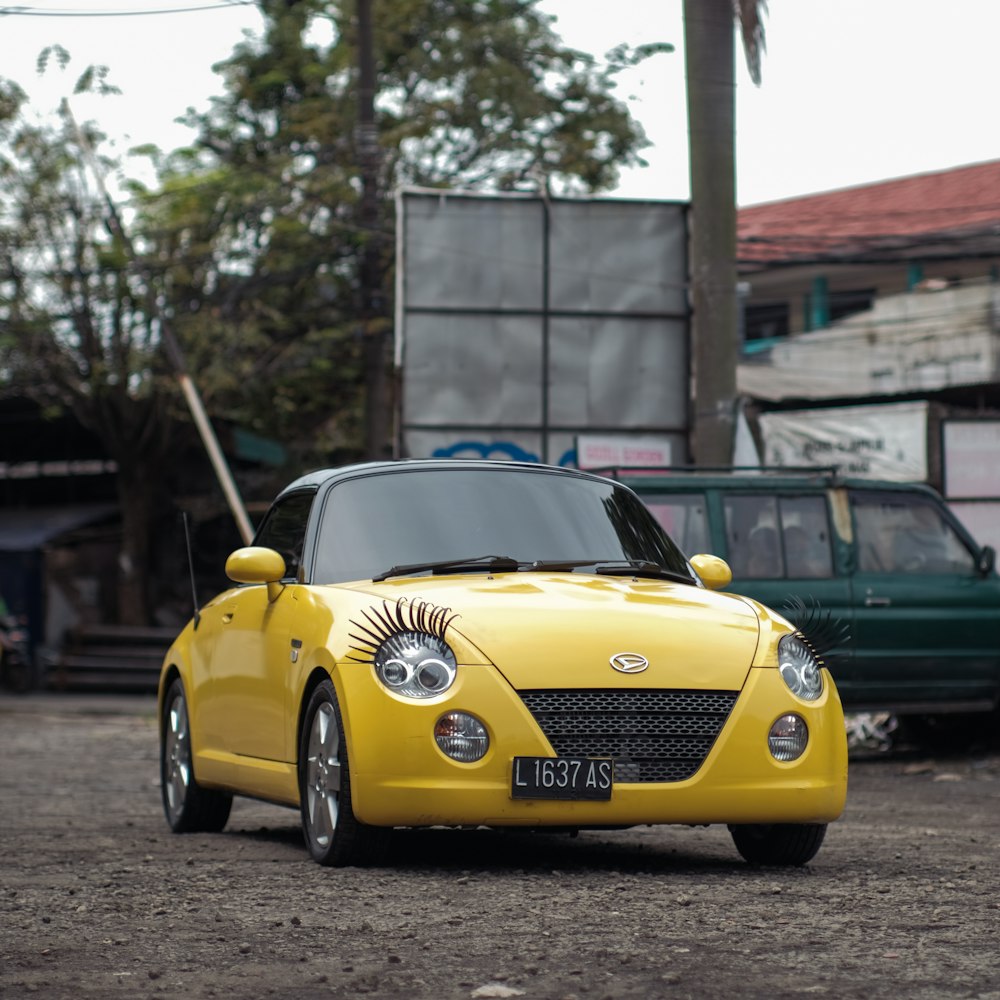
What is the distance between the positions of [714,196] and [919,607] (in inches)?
143

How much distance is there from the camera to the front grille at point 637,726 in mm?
6812

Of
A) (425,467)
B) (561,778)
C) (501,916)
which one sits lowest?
(501,916)

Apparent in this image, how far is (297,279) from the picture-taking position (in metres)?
30.0

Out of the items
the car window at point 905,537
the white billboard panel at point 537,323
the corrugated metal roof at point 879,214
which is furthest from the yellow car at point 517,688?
the corrugated metal roof at point 879,214

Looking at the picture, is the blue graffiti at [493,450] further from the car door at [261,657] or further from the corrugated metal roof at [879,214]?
the car door at [261,657]

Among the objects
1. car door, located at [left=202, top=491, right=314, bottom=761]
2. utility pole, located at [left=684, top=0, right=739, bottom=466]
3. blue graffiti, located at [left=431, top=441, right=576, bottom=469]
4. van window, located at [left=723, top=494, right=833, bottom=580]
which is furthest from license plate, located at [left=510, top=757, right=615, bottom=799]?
blue graffiti, located at [left=431, top=441, right=576, bottom=469]

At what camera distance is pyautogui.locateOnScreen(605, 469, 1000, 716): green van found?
13.1 m

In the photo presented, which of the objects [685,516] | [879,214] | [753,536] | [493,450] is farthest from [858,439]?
[879,214]

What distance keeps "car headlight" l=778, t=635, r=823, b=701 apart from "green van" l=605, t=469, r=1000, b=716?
5.48 meters

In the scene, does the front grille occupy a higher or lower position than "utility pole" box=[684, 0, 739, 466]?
lower

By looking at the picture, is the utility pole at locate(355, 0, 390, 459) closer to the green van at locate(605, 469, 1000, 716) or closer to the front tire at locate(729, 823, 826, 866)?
the green van at locate(605, 469, 1000, 716)

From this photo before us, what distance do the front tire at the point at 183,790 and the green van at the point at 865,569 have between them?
421cm

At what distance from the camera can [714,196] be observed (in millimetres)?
15086

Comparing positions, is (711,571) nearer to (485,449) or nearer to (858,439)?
Answer: (485,449)
